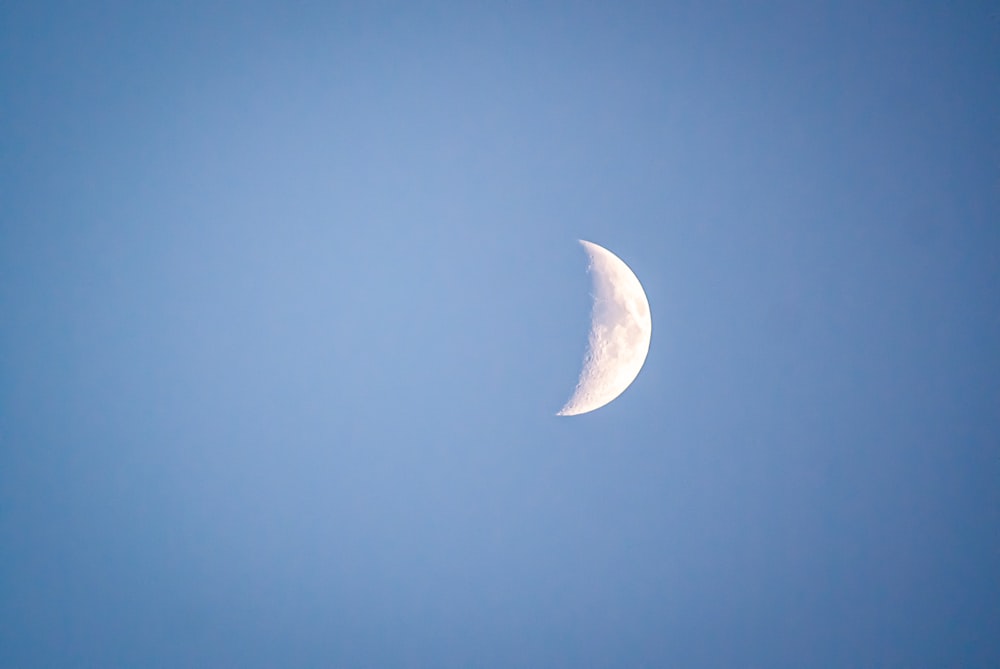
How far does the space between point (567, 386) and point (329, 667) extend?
252 centimetres

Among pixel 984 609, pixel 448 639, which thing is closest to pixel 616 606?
pixel 448 639

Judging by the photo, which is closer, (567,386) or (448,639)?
(567,386)

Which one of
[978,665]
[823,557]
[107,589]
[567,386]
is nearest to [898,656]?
[978,665]

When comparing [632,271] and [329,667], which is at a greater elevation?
[632,271]

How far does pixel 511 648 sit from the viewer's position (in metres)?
3.86

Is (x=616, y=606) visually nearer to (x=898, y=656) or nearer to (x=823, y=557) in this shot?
(x=823, y=557)

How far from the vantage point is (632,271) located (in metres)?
3.54

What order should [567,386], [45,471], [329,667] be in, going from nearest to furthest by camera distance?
1. [45,471]
2. [567,386]
3. [329,667]

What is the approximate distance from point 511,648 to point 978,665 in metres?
3.27

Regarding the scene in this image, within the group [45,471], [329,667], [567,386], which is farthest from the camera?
[329,667]

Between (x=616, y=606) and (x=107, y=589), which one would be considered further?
(x=616, y=606)

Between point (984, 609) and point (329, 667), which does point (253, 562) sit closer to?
point (329, 667)

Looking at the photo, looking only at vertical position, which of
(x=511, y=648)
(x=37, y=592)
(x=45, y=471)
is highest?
(x=45, y=471)

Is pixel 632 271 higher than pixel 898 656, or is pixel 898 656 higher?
pixel 632 271
